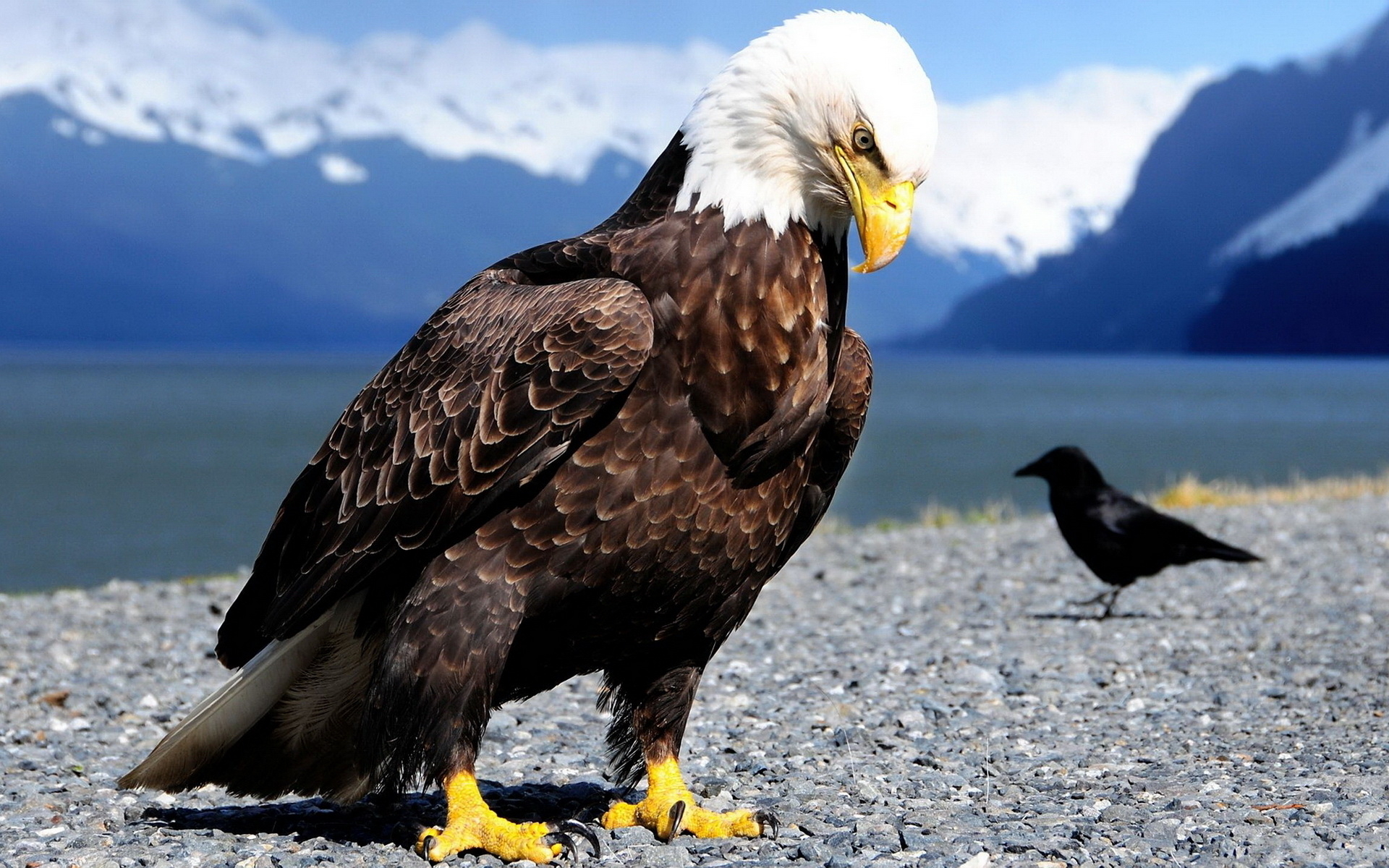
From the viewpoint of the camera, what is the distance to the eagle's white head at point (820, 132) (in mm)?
3865

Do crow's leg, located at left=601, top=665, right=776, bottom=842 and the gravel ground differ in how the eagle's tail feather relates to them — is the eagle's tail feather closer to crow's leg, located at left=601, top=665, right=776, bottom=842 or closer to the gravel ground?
the gravel ground

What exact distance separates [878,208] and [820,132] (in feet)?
0.84

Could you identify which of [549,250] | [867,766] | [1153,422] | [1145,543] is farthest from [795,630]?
[1153,422]

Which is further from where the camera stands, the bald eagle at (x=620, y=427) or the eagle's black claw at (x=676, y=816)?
the eagle's black claw at (x=676, y=816)

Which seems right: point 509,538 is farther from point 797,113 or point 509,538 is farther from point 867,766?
point 867,766

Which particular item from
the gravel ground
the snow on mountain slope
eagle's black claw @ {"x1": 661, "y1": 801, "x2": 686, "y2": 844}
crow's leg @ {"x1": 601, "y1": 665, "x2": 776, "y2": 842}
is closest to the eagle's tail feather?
the gravel ground

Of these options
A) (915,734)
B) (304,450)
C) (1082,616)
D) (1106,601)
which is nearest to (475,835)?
(915,734)

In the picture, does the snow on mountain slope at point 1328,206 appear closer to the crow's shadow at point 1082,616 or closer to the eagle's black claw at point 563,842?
the crow's shadow at point 1082,616

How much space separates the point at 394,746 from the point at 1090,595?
7.62 meters

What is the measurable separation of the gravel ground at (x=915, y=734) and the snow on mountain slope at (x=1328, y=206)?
184 meters

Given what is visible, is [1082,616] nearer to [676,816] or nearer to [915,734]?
[915,734]

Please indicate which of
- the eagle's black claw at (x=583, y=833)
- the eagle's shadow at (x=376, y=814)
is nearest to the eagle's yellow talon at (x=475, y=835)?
the eagle's black claw at (x=583, y=833)

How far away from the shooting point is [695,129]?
4.18m

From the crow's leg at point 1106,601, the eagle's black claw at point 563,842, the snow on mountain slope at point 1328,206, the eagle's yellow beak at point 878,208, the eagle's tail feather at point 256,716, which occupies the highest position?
the snow on mountain slope at point 1328,206
